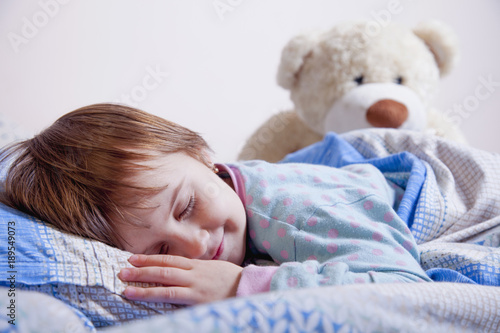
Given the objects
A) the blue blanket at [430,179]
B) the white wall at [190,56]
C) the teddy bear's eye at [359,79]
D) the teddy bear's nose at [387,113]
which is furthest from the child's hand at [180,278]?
the white wall at [190,56]

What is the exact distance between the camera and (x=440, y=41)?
1.41m

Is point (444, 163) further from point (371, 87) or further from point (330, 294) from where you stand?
point (330, 294)

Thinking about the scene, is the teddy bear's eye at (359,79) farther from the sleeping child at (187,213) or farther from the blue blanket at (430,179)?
the sleeping child at (187,213)

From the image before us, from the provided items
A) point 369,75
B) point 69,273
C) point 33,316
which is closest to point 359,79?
point 369,75

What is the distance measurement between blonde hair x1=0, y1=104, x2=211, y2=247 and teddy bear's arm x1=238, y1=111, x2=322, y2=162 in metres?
0.73

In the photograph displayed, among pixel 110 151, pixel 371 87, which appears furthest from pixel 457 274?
pixel 371 87

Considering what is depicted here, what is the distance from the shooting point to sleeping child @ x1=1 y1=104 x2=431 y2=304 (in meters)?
0.63

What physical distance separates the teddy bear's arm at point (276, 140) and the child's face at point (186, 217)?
2.46 ft

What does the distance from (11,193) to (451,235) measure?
814 mm

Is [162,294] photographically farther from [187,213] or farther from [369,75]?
[369,75]

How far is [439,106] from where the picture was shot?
1983 mm

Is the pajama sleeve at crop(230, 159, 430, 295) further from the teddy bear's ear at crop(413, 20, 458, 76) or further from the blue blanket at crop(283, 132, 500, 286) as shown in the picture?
the teddy bear's ear at crop(413, 20, 458, 76)

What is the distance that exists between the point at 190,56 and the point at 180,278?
122cm

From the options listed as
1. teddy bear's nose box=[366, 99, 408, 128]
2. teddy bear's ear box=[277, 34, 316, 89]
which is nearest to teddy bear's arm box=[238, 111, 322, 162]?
teddy bear's ear box=[277, 34, 316, 89]
